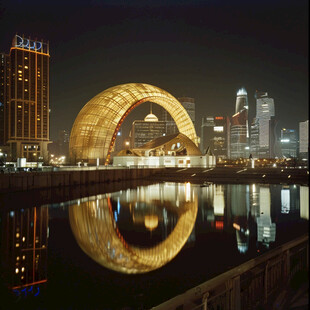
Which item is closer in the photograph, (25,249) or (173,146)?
(25,249)

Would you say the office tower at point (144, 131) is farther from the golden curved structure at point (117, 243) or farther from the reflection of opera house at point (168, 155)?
the golden curved structure at point (117, 243)

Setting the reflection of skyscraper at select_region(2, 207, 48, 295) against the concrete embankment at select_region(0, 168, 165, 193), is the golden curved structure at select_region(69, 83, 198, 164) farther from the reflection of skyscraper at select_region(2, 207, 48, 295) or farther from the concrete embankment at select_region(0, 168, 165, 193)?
the reflection of skyscraper at select_region(2, 207, 48, 295)

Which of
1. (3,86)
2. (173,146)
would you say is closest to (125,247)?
(173,146)

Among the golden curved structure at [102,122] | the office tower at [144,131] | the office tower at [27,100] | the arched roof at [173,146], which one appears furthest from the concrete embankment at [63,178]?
the office tower at [144,131]

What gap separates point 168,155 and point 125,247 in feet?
141

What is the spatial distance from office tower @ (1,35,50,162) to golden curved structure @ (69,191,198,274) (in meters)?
84.5

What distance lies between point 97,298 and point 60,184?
23731mm

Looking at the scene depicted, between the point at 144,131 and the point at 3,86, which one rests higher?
the point at 3,86

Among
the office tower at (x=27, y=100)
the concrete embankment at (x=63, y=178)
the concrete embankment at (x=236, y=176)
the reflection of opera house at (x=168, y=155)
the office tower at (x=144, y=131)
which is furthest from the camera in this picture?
the office tower at (x=144, y=131)

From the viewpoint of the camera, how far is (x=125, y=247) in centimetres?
984

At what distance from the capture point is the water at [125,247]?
21.5ft

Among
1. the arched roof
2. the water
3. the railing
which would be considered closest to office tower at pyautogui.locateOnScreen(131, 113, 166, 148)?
the arched roof

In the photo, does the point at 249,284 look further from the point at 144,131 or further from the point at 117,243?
the point at 144,131

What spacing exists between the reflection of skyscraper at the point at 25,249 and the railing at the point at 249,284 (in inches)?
168
